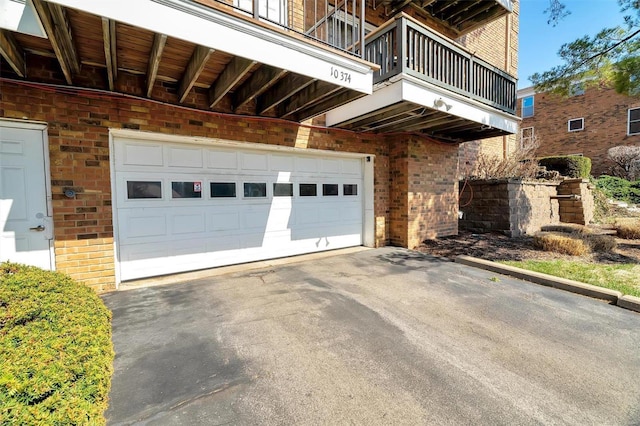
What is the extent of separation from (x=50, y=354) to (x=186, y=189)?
3628mm

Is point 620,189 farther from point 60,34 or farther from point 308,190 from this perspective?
point 60,34

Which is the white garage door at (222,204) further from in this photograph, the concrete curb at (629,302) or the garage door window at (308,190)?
the concrete curb at (629,302)

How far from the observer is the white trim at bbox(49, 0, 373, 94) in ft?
8.52

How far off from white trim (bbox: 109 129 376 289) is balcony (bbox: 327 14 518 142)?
0.78m

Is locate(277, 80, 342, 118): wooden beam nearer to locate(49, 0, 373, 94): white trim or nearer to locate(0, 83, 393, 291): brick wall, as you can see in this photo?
locate(49, 0, 373, 94): white trim

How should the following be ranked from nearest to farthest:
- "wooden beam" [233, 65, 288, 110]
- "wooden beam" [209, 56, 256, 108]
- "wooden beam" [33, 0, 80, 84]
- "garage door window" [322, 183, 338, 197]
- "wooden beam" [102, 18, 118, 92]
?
"wooden beam" [33, 0, 80, 84] < "wooden beam" [102, 18, 118, 92] < "wooden beam" [209, 56, 256, 108] < "wooden beam" [233, 65, 288, 110] < "garage door window" [322, 183, 338, 197]

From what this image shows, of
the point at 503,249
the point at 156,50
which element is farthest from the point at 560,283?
the point at 156,50

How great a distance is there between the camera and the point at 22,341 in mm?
1787

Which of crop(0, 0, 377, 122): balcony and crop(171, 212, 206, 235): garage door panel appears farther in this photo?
crop(171, 212, 206, 235): garage door panel

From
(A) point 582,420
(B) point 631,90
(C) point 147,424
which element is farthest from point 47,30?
(B) point 631,90

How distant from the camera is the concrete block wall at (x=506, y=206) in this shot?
8.28m

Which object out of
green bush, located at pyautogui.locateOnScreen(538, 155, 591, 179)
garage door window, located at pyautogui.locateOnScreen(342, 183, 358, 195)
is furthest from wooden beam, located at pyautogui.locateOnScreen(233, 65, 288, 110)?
green bush, located at pyautogui.locateOnScreen(538, 155, 591, 179)

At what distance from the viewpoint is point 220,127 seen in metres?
5.09

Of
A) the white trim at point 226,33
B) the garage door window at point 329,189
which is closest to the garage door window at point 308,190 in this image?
the garage door window at point 329,189
